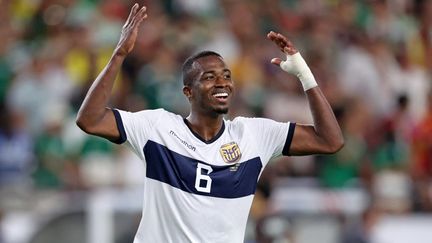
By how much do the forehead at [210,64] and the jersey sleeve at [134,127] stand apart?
0.42 m

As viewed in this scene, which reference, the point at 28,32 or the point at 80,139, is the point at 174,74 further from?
the point at 28,32

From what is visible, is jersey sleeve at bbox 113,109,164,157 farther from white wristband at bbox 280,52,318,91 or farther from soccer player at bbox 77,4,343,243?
white wristband at bbox 280,52,318,91

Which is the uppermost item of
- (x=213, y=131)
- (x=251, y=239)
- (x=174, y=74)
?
(x=174, y=74)

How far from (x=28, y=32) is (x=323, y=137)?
9044 millimetres

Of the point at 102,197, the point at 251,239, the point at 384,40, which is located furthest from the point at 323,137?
the point at 384,40

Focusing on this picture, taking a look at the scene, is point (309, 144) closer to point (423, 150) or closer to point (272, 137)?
point (272, 137)

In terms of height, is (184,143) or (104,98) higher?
(104,98)

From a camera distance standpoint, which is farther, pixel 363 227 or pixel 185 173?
pixel 363 227

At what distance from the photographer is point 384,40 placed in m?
16.6

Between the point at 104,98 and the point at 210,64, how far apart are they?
2.39 feet

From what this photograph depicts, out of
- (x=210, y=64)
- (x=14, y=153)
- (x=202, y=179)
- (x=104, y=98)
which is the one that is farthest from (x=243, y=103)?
(x=104, y=98)

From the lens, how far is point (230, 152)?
8.12 meters

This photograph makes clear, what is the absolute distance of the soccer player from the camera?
787 cm

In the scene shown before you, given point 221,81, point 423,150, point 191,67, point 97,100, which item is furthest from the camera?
point 423,150
